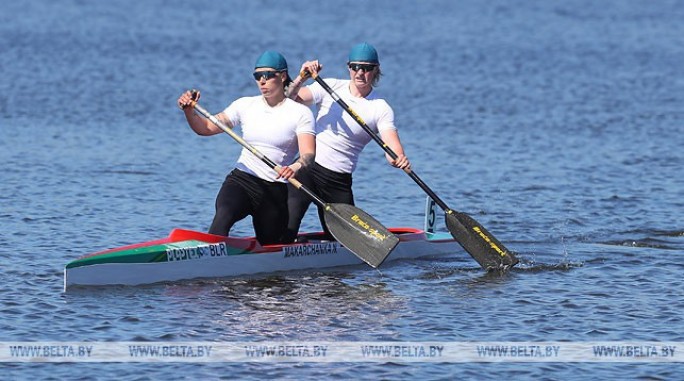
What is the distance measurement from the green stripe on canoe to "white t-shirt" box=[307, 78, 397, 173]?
1.72m

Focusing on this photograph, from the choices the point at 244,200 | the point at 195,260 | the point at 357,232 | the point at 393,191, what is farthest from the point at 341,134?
the point at 393,191

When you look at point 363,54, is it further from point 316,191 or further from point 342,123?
point 316,191

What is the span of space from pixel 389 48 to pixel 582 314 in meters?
35.7

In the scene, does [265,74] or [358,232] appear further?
[358,232]

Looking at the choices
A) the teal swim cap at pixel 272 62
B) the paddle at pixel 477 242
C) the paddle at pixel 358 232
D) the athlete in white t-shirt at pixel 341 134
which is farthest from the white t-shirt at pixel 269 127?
the paddle at pixel 477 242

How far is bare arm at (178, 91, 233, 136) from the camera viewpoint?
46.3ft

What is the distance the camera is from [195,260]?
577 inches

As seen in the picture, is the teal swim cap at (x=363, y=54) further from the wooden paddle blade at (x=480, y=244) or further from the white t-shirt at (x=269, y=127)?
the wooden paddle blade at (x=480, y=244)

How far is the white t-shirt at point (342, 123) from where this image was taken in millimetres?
15633

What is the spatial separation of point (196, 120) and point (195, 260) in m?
1.52

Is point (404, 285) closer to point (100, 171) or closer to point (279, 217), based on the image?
point (279, 217)

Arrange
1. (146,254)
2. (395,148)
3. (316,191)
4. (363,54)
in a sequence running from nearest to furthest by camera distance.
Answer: (146,254) < (363,54) < (395,148) < (316,191)

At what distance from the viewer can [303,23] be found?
58.8 metres

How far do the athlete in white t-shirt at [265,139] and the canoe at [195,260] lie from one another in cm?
30
